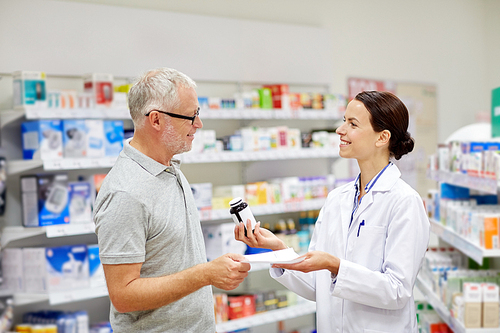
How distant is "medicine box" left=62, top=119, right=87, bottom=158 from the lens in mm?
3598

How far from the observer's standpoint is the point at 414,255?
1.94 m

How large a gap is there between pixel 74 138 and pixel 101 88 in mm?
417

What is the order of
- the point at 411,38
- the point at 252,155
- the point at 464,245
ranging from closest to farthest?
the point at 464,245 < the point at 252,155 < the point at 411,38

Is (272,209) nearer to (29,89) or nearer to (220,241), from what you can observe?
(220,241)

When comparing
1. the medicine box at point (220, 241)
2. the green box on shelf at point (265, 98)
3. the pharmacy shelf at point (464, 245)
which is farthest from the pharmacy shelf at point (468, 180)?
the medicine box at point (220, 241)

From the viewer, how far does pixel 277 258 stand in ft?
6.25

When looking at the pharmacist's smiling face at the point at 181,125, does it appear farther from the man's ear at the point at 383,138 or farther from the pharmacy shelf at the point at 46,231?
the pharmacy shelf at the point at 46,231

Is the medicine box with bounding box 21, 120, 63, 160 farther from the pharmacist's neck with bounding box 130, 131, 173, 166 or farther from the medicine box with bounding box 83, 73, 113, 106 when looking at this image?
the pharmacist's neck with bounding box 130, 131, 173, 166

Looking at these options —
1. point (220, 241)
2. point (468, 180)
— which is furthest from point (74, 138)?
point (468, 180)

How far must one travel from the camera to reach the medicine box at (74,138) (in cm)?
360

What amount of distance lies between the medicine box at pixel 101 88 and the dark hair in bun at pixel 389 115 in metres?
2.21

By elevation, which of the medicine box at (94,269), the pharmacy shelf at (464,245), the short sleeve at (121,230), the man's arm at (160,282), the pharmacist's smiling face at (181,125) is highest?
the pharmacist's smiling face at (181,125)

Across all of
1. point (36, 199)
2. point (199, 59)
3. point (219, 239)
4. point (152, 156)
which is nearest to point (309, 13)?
point (199, 59)

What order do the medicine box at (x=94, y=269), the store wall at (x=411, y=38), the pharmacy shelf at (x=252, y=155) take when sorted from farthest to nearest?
the store wall at (x=411, y=38) → the pharmacy shelf at (x=252, y=155) → the medicine box at (x=94, y=269)
